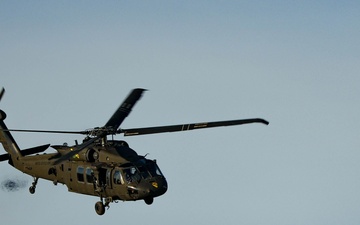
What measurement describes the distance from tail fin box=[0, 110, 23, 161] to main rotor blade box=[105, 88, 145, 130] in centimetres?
1007

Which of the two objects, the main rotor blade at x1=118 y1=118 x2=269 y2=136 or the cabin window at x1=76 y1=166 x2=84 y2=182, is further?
the cabin window at x1=76 y1=166 x2=84 y2=182

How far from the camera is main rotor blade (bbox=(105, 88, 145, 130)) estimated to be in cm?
4550

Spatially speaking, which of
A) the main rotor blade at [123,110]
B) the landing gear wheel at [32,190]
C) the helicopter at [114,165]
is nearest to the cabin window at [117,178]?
the helicopter at [114,165]

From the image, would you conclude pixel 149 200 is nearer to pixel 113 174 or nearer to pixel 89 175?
pixel 113 174

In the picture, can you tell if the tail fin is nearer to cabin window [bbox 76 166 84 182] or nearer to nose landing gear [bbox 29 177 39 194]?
nose landing gear [bbox 29 177 39 194]

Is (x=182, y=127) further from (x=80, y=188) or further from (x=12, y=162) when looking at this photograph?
(x=12, y=162)

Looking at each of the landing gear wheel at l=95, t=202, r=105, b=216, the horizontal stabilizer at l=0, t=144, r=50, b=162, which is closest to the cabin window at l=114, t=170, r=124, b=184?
the landing gear wheel at l=95, t=202, r=105, b=216

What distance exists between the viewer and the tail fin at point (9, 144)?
5250 centimetres

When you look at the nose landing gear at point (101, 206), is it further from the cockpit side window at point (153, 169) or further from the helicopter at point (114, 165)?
the cockpit side window at point (153, 169)

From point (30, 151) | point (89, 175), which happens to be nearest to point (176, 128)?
point (89, 175)

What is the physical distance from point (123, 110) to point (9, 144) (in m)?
12.0

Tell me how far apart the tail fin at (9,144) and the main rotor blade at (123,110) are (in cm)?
1007

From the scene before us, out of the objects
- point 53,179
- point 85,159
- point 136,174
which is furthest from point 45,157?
point 136,174

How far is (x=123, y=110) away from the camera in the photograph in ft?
150
